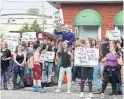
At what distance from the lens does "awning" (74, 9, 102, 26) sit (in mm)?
27266

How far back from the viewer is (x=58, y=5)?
1160 inches

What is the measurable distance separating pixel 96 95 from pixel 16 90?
107 inches

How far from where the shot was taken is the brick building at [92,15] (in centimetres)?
2733

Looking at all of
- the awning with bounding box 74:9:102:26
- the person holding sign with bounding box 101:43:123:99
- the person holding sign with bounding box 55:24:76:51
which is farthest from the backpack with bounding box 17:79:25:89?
the awning with bounding box 74:9:102:26

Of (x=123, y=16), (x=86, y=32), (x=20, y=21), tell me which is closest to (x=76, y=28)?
(x=86, y=32)

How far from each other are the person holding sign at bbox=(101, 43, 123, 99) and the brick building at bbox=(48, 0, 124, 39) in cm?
1422

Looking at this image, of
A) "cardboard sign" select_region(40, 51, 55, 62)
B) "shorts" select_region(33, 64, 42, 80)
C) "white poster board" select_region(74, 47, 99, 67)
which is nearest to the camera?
"white poster board" select_region(74, 47, 99, 67)

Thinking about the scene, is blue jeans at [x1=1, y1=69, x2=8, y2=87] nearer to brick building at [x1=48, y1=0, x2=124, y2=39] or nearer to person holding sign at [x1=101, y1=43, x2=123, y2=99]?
person holding sign at [x1=101, y1=43, x2=123, y2=99]

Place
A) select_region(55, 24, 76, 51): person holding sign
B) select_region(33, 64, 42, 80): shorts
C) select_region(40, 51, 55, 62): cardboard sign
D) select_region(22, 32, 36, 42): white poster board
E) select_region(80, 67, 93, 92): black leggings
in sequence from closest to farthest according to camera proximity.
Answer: select_region(80, 67, 93, 92): black leggings < select_region(33, 64, 42, 80): shorts < select_region(55, 24, 76, 51): person holding sign < select_region(40, 51, 55, 62): cardboard sign < select_region(22, 32, 36, 42): white poster board

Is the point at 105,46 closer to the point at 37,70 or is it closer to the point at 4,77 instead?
the point at 37,70

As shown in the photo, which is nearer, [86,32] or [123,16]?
[123,16]

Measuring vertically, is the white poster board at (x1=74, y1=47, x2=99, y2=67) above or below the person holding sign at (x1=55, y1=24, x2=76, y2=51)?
below

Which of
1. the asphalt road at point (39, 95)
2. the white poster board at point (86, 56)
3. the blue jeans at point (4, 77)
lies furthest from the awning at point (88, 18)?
the white poster board at point (86, 56)

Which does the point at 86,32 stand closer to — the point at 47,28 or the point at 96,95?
the point at 96,95
